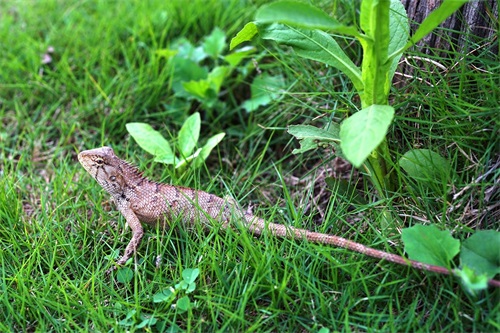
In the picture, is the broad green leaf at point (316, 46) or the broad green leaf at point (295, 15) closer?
the broad green leaf at point (295, 15)

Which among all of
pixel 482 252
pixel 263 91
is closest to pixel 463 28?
pixel 482 252

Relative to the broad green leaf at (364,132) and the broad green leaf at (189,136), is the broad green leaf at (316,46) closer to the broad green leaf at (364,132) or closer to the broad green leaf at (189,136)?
the broad green leaf at (364,132)

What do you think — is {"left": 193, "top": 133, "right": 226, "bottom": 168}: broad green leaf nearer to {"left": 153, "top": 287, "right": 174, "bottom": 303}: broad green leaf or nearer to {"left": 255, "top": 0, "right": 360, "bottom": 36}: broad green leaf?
{"left": 153, "top": 287, "right": 174, "bottom": 303}: broad green leaf

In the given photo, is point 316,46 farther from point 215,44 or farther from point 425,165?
point 215,44

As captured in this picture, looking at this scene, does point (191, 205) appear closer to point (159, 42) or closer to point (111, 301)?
point (111, 301)

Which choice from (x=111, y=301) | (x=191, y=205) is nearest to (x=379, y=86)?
(x=191, y=205)

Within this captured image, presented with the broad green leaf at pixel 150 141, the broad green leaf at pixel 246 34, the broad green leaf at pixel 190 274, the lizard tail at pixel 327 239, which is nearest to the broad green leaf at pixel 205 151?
the broad green leaf at pixel 150 141
